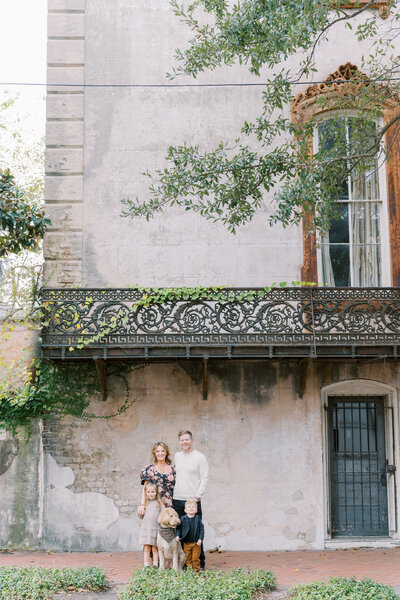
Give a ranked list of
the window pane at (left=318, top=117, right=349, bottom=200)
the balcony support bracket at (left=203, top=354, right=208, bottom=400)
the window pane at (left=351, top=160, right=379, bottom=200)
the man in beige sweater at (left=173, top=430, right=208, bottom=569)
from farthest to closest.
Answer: the window pane at (left=351, top=160, right=379, bottom=200)
the balcony support bracket at (left=203, top=354, right=208, bottom=400)
the window pane at (left=318, top=117, right=349, bottom=200)
the man in beige sweater at (left=173, top=430, right=208, bottom=569)

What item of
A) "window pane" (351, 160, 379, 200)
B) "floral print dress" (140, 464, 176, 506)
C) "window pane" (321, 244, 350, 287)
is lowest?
"floral print dress" (140, 464, 176, 506)

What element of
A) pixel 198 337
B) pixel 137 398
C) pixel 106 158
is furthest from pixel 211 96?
pixel 137 398

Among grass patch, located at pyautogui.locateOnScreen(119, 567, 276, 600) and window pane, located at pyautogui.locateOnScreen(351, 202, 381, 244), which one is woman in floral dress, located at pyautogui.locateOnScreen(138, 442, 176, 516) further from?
window pane, located at pyautogui.locateOnScreen(351, 202, 381, 244)

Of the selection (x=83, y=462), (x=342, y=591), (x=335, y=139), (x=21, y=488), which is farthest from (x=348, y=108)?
(x=21, y=488)

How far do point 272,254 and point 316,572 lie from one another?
5.41 meters

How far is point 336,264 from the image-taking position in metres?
12.9

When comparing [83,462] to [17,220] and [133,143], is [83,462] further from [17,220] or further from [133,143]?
[133,143]

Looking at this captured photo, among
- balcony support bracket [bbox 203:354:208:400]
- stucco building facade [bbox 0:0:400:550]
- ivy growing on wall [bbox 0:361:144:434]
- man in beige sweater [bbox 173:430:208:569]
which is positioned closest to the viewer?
man in beige sweater [bbox 173:430:208:569]

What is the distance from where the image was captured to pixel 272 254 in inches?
500

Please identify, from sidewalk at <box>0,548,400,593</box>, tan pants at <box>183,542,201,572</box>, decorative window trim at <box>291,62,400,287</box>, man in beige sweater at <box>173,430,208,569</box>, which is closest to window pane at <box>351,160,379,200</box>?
decorative window trim at <box>291,62,400,287</box>

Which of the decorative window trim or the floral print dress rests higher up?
the decorative window trim

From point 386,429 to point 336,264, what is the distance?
3.05 meters

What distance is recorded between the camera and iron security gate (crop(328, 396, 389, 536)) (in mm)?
12266

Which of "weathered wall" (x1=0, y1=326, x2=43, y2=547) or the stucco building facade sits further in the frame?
"weathered wall" (x1=0, y1=326, x2=43, y2=547)
